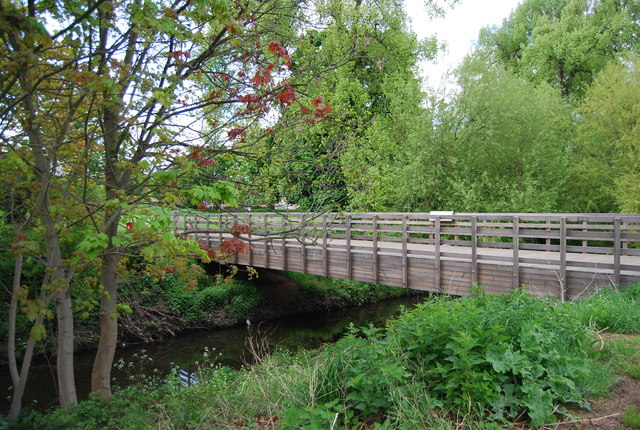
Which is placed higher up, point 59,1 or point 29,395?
point 59,1

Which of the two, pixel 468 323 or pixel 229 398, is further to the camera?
pixel 229 398

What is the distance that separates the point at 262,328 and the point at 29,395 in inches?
330

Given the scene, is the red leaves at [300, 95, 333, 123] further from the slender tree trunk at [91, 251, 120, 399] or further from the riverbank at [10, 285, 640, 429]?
the slender tree trunk at [91, 251, 120, 399]

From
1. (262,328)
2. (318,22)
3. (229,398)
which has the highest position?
(318,22)

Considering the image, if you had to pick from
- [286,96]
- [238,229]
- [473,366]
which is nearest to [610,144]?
[286,96]

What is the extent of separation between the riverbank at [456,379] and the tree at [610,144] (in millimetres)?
16444

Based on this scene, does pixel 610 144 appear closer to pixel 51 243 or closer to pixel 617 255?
pixel 617 255

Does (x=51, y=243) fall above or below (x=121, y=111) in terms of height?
below

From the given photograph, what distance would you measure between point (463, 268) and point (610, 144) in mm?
13674

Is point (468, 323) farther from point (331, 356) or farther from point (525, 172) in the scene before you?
point (525, 172)

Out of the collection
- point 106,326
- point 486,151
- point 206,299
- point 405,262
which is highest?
point 486,151

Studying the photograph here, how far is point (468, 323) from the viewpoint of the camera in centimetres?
365

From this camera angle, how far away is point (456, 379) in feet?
11.0

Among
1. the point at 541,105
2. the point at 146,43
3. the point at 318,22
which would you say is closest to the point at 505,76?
the point at 541,105
